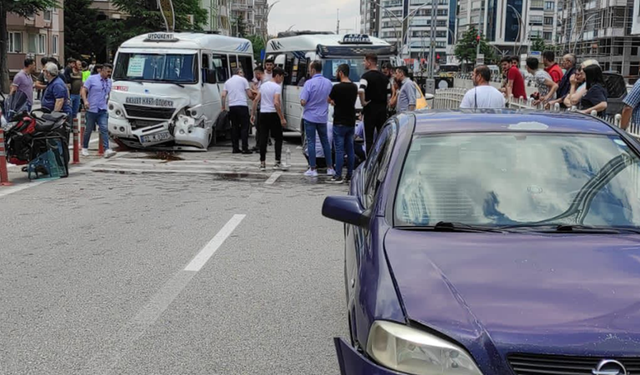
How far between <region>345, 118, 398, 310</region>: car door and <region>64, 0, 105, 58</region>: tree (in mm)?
72530

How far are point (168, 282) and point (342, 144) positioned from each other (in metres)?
7.11

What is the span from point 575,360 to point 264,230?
22.1 ft

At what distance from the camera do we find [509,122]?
4895mm

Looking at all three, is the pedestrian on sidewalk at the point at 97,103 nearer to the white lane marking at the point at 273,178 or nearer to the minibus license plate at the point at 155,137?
the minibus license plate at the point at 155,137

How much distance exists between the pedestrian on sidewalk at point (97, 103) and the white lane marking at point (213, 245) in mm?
7520

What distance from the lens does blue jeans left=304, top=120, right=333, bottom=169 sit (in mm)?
14188

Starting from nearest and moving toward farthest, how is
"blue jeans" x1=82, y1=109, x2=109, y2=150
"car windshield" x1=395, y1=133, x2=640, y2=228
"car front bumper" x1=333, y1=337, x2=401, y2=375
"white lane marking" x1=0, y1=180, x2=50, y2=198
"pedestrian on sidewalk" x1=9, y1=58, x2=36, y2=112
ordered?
"car front bumper" x1=333, y1=337, x2=401, y2=375 < "car windshield" x1=395, y1=133, x2=640, y2=228 < "white lane marking" x1=0, y1=180, x2=50, y2=198 < "blue jeans" x1=82, y1=109, x2=109, y2=150 < "pedestrian on sidewalk" x1=9, y1=58, x2=36, y2=112

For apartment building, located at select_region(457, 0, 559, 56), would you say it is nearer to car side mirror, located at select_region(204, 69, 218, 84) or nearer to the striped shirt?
car side mirror, located at select_region(204, 69, 218, 84)

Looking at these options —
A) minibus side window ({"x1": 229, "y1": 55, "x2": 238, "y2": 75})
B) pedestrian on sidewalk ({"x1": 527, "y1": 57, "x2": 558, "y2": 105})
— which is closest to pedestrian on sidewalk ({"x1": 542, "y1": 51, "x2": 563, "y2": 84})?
pedestrian on sidewalk ({"x1": 527, "y1": 57, "x2": 558, "y2": 105})

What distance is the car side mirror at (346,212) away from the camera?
14.1 ft

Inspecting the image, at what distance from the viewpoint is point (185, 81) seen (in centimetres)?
1853

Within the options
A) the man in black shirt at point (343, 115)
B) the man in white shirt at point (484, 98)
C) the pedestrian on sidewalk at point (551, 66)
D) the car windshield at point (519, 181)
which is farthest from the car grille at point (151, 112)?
the car windshield at point (519, 181)

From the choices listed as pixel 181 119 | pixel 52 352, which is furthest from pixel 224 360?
pixel 181 119

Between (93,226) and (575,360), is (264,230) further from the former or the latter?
(575,360)
